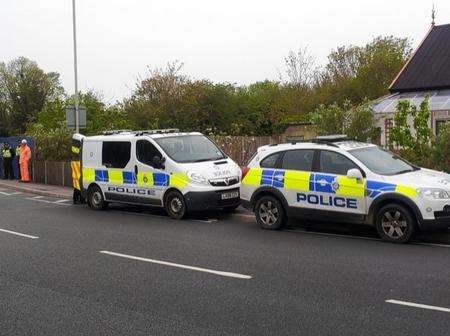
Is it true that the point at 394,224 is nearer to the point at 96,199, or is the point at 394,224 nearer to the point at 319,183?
the point at 319,183

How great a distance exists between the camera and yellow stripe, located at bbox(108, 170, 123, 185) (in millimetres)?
Result: 14922

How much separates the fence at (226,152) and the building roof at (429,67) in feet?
32.8

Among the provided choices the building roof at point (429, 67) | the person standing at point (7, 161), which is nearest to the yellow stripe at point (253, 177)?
the person standing at point (7, 161)

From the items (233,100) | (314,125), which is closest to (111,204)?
(314,125)

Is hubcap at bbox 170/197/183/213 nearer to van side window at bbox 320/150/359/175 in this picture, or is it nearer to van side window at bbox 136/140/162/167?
van side window at bbox 136/140/162/167

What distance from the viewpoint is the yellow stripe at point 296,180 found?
10984 mm

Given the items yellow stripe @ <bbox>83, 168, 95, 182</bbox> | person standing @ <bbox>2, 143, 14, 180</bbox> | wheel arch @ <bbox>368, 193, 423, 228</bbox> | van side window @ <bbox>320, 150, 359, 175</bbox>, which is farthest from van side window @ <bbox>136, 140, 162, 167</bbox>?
person standing @ <bbox>2, 143, 14, 180</bbox>

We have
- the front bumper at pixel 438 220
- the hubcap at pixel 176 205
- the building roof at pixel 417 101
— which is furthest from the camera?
the building roof at pixel 417 101

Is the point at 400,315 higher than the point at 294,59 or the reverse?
the reverse

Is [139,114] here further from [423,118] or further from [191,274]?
[191,274]

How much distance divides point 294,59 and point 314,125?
33960 millimetres

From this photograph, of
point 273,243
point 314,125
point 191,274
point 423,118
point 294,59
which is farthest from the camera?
point 294,59

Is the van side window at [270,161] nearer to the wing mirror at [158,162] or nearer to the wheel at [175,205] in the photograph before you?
the wheel at [175,205]

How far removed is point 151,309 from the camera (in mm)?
6336
